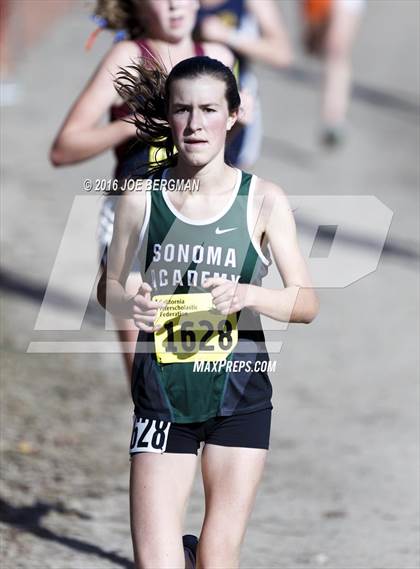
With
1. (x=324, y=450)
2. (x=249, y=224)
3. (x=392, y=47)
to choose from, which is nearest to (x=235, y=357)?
(x=249, y=224)

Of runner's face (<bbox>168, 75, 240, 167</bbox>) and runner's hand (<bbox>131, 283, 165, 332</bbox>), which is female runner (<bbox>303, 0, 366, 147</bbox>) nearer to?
runner's face (<bbox>168, 75, 240, 167</bbox>)

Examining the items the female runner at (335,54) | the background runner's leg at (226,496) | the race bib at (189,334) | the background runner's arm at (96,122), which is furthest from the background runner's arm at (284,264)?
the female runner at (335,54)

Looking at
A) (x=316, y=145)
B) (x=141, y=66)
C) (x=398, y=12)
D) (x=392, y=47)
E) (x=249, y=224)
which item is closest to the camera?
(x=249, y=224)

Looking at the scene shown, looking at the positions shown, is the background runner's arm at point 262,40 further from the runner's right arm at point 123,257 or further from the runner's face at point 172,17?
the runner's right arm at point 123,257

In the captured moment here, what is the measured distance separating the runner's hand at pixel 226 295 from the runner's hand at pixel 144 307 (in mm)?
144

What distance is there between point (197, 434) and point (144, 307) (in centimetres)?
42

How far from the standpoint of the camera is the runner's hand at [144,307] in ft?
11.0

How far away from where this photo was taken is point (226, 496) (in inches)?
138

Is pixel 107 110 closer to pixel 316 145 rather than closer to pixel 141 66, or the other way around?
pixel 141 66

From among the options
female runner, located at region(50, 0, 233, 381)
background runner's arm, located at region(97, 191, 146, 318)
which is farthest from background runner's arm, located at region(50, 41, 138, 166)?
background runner's arm, located at region(97, 191, 146, 318)

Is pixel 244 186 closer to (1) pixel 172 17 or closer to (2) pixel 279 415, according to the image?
(1) pixel 172 17

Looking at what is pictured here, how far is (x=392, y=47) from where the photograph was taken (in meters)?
20.0

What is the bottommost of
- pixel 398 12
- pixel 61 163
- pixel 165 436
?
pixel 165 436

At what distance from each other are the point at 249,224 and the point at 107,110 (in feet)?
5.14
